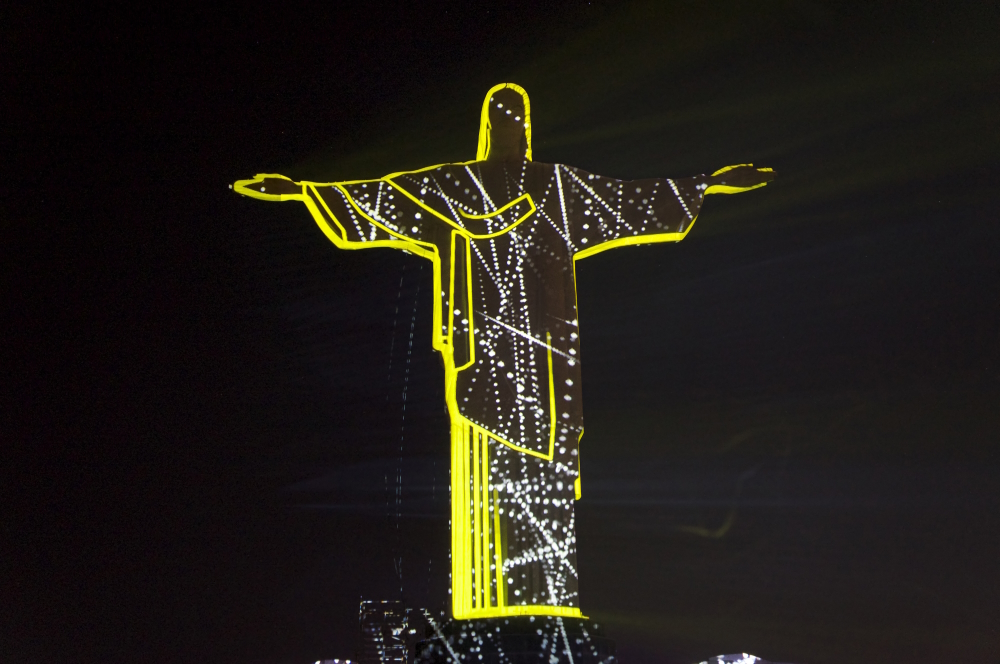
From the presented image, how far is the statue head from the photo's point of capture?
13.5 ft

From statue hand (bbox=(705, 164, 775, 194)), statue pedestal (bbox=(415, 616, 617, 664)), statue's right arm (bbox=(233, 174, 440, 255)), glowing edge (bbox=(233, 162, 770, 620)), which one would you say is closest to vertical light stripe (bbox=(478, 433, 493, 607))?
glowing edge (bbox=(233, 162, 770, 620))

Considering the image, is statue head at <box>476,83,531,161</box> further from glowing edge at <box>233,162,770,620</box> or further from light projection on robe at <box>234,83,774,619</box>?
glowing edge at <box>233,162,770,620</box>

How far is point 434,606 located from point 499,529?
1.43 m

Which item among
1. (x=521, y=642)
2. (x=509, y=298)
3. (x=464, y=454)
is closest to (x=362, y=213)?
(x=509, y=298)

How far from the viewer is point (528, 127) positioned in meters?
4.19

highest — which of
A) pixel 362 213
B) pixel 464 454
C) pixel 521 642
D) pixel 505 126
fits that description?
pixel 505 126

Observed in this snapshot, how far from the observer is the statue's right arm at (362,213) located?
12.9 ft

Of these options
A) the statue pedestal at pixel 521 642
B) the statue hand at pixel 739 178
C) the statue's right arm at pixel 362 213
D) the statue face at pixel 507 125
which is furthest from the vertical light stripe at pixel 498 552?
the statue hand at pixel 739 178

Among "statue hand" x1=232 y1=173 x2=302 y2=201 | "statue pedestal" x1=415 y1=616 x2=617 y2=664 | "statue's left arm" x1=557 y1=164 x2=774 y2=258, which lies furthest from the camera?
"statue's left arm" x1=557 y1=164 x2=774 y2=258

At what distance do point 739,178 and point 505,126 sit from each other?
1.07 meters

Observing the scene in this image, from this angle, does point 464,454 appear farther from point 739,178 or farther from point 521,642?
point 739,178

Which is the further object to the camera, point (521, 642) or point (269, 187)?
point (269, 187)

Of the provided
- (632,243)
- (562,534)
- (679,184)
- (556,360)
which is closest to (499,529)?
(562,534)

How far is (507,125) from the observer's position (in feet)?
13.6
